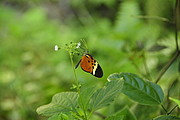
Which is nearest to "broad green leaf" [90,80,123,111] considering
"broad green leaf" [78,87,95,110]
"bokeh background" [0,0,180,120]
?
"broad green leaf" [78,87,95,110]

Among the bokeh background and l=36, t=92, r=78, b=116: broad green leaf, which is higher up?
l=36, t=92, r=78, b=116: broad green leaf

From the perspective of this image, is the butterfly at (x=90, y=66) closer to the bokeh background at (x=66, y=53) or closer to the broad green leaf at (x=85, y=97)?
the broad green leaf at (x=85, y=97)

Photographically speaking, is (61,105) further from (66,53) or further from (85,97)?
(66,53)

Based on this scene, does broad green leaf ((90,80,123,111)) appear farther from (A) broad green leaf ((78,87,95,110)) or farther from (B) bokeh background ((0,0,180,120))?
(B) bokeh background ((0,0,180,120))

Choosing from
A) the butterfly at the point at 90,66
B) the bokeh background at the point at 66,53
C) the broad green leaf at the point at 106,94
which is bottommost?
the bokeh background at the point at 66,53

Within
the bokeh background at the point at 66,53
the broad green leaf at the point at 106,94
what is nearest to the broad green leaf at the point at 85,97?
the broad green leaf at the point at 106,94
